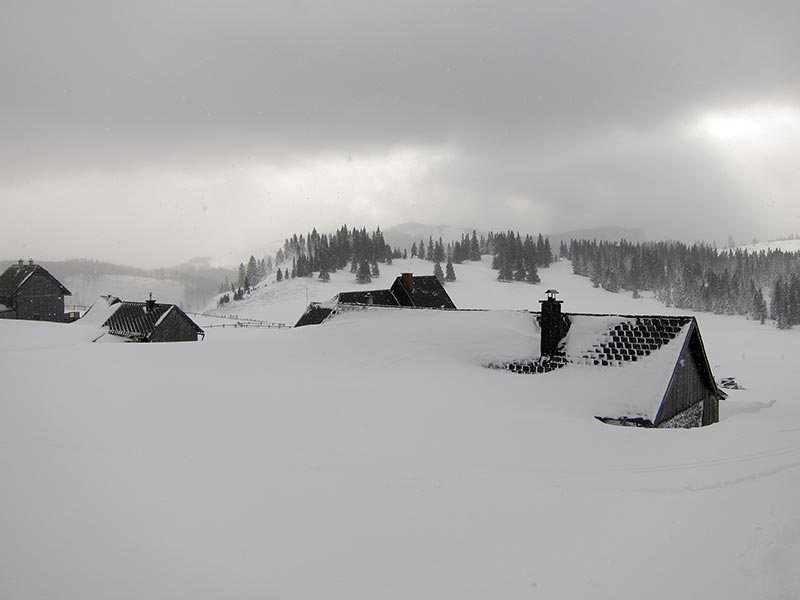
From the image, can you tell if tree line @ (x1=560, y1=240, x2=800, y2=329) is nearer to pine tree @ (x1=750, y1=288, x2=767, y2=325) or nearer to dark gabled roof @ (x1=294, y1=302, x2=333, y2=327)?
pine tree @ (x1=750, y1=288, x2=767, y2=325)

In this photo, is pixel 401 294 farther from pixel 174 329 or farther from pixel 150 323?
pixel 150 323

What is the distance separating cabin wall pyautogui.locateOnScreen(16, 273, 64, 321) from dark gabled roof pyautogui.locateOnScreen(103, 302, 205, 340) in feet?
52.6

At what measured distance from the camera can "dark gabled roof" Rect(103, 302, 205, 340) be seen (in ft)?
95.6

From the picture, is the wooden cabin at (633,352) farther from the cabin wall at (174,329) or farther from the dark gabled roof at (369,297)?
the cabin wall at (174,329)

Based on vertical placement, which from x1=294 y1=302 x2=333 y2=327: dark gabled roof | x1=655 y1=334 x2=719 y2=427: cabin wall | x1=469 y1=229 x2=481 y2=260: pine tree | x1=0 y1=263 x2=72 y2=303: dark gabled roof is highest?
x1=469 y1=229 x2=481 y2=260: pine tree

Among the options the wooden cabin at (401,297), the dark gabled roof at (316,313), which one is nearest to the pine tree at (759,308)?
the wooden cabin at (401,297)

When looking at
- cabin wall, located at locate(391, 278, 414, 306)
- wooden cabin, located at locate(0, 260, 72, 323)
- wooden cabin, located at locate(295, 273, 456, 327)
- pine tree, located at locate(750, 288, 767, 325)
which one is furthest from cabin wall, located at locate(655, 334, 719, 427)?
pine tree, located at locate(750, 288, 767, 325)

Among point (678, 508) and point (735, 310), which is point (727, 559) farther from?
point (735, 310)

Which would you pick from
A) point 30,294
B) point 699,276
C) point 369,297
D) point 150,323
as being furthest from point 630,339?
point 699,276

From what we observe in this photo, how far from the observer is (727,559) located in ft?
18.7

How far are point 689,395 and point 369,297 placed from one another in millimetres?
19005

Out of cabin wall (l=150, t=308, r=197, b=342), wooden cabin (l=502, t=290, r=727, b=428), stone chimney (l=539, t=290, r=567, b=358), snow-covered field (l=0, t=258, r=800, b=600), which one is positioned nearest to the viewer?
snow-covered field (l=0, t=258, r=800, b=600)

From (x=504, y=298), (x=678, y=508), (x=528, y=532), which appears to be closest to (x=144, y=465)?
(x=528, y=532)

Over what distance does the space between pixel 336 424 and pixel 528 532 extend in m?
4.75
